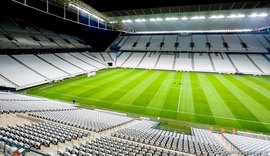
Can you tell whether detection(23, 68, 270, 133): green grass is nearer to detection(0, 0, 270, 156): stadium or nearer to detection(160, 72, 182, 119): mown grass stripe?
detection(160, 72, 182, 119): mown grass stripe

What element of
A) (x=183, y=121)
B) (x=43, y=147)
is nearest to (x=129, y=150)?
(x=43, y=147)

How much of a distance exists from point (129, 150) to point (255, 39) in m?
56.3

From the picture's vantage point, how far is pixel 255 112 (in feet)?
63.1

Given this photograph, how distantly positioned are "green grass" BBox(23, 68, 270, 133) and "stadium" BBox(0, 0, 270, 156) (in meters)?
0.11

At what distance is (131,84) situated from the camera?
3148 centimetres

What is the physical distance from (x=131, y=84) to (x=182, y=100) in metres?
10.5

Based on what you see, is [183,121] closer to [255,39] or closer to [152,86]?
[152,86]

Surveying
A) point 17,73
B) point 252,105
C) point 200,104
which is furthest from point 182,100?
point 17,73

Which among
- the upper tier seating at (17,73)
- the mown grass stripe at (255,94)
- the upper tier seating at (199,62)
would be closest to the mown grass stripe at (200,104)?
the mown grass stripe at (255,94)

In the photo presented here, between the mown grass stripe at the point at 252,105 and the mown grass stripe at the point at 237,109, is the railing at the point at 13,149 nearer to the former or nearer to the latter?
the mown grass stripe at the point at 237,109

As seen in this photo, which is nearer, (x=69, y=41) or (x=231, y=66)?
(x=231, y=66)

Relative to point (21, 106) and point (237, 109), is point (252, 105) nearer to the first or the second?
point (237, 109)

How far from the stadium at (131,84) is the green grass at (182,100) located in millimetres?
111

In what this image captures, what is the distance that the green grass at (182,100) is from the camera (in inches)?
706
